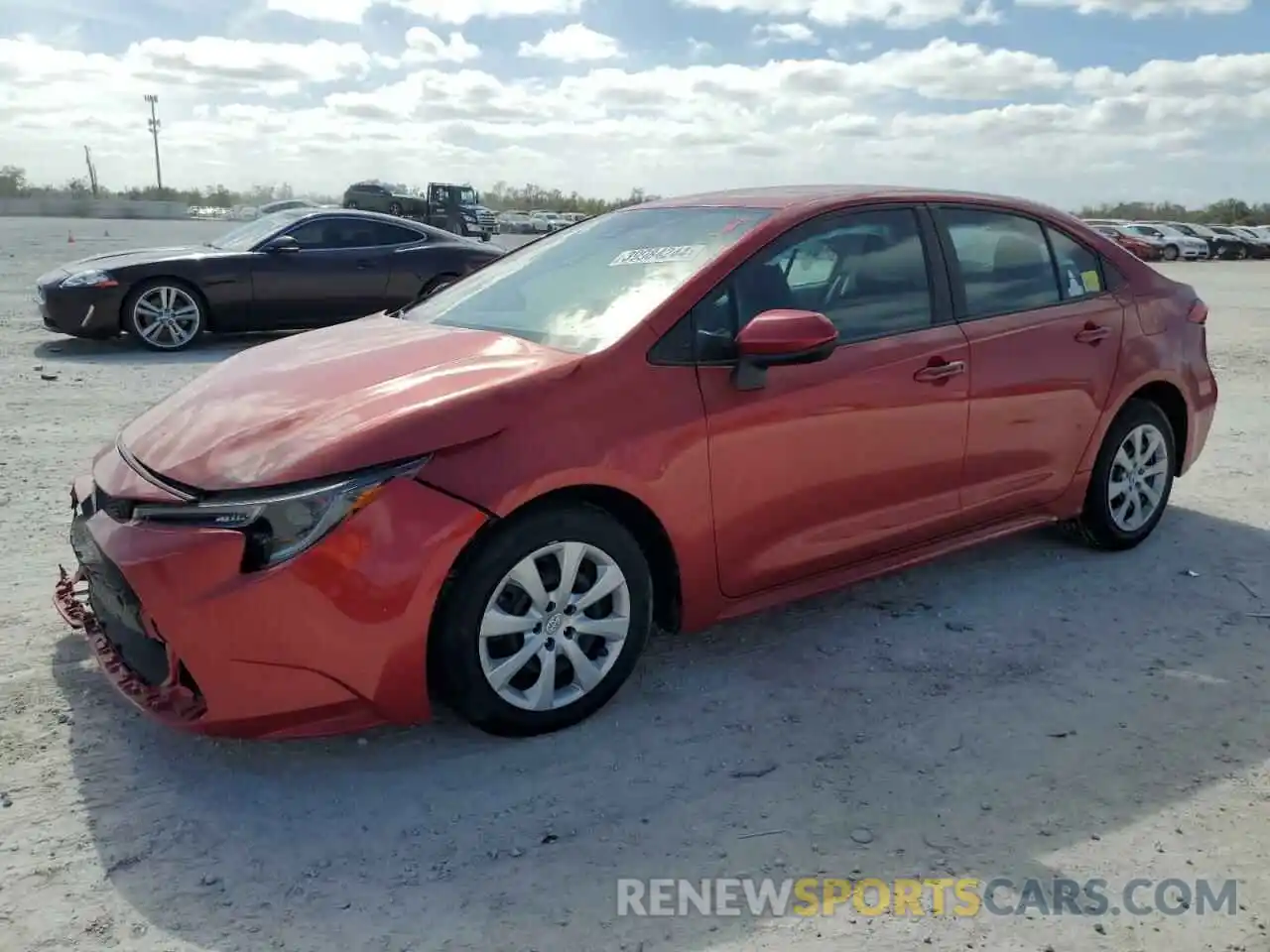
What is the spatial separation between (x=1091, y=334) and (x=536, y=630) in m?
2.84

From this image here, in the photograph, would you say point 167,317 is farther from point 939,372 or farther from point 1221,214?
point 1221,214

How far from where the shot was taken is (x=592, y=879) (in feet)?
8.41

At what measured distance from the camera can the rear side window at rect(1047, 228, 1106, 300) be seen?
179 inches

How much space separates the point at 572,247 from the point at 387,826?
2.33 meters

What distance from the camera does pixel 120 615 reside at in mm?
2984

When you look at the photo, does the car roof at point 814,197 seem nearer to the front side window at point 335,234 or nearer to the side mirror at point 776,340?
the side mirror at point 776,340

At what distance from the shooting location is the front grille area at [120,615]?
2869mm

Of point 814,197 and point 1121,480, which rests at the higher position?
point 814,197

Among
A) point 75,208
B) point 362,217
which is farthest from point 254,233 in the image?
point 75,208

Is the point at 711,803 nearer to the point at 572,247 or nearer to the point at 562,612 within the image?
the point at 562,612

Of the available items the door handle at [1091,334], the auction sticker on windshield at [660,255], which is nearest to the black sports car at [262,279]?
the auction sticker on windshield at [660,255]

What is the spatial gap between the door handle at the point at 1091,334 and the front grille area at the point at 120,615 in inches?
144

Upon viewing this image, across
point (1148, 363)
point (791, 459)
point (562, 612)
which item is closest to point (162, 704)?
point (562, 612)

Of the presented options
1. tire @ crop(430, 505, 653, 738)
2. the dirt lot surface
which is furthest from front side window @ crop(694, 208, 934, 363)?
the dirt lot surface
